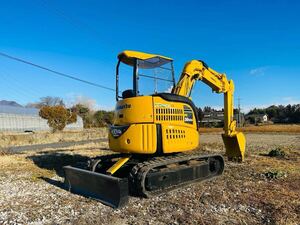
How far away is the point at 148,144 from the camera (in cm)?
750

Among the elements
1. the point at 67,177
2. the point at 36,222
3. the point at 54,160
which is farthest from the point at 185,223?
the point at 54,160

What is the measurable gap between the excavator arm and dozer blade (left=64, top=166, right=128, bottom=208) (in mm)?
3645

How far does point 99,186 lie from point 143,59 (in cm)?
348

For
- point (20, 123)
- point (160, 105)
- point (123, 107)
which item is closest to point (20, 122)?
point (20, 123)

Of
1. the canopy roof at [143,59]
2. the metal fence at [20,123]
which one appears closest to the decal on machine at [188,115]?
the canopy roof at [143,59]

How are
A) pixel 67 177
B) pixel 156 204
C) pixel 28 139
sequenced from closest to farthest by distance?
1. pixel 156 204
2. pixel 67 177
3. pixel 28 139

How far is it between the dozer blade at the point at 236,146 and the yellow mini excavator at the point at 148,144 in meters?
1.94

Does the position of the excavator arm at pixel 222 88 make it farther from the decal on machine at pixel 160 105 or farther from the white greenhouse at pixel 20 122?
the white greenhouse at pixel 20 122

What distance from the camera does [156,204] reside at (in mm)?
6367

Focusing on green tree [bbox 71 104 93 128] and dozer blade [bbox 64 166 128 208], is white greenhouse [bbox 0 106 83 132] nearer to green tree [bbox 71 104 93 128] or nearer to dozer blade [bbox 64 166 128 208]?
green tree [bbox 71 104 93 128]

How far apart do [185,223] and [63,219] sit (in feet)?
7.04

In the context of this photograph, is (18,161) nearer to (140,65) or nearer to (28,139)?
(140,65)

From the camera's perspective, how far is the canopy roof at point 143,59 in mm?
8234

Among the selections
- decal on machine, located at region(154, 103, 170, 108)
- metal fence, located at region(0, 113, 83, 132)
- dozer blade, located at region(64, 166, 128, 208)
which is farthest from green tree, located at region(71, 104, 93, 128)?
decal on machine, located at region(154, 103, 170, 108)
